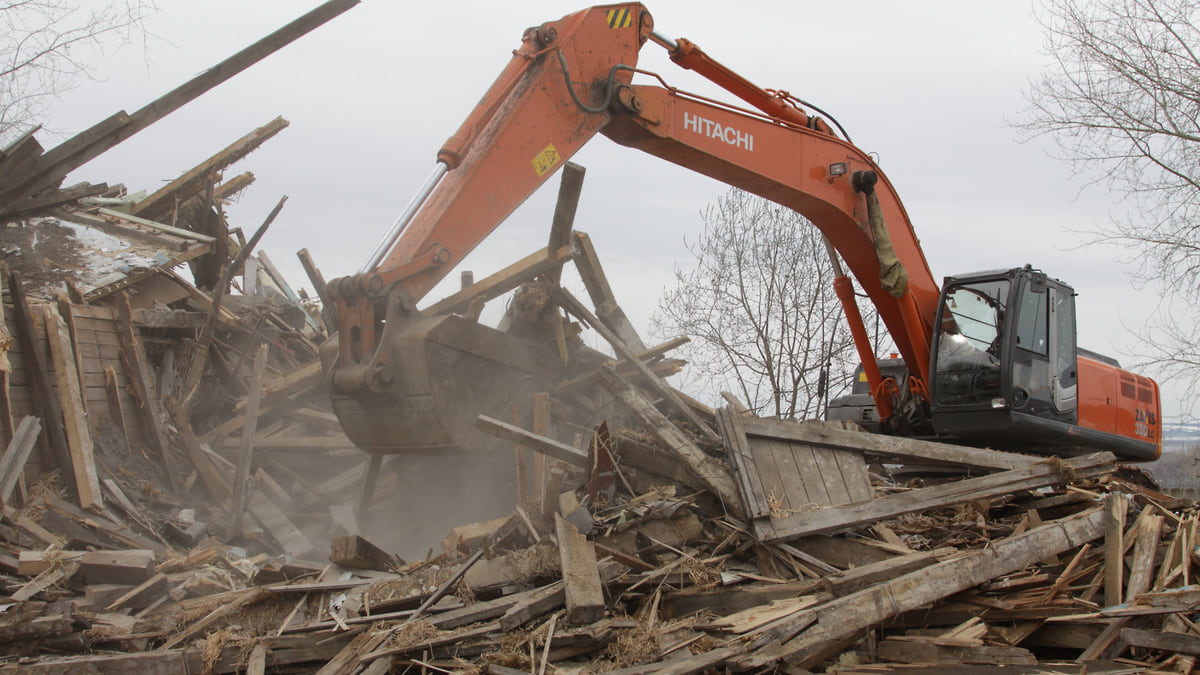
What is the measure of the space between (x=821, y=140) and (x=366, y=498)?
18.4ft

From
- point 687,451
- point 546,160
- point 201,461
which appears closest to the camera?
point 687,451

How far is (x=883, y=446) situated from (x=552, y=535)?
98.8 inches

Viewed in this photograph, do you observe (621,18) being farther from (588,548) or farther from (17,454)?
(17,454)

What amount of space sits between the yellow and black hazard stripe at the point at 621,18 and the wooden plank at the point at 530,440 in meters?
3.20

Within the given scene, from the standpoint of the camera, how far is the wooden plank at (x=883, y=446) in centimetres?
611

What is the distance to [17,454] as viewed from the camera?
729cm

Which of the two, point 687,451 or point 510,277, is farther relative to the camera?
point 510,277

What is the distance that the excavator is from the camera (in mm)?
5957

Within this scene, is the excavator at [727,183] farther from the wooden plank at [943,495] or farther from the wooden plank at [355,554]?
the wooden plank at [943,495]

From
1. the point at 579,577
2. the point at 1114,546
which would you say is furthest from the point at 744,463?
the point at 1114,546

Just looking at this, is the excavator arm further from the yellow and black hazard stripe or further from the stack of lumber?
the stack of lumber

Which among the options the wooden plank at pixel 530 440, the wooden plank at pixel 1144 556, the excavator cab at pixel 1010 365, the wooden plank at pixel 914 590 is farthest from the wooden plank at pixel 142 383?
the wooden plank at pixel 1144 556

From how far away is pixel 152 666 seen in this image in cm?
467

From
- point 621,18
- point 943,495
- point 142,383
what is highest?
point 621,18
